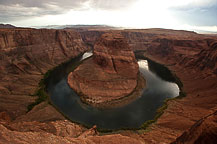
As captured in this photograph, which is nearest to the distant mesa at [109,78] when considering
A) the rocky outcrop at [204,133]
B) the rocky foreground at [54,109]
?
the rocky foreground at [54,109]

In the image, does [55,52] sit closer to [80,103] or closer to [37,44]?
[37,44]

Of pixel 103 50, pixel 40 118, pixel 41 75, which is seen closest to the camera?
pixel 40 118

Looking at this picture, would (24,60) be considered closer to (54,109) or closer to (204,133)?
(54,109)

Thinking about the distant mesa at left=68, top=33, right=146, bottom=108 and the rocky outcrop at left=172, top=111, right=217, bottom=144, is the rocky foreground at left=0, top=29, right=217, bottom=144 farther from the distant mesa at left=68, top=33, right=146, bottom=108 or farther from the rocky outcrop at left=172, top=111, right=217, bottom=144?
the distant mesa at left=68, top=33, right=146, bottom=108

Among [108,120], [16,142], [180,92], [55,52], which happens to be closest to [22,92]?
[108,120]

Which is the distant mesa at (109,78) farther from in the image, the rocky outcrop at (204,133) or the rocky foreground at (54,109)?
the rocky outcrop at (204,133)
